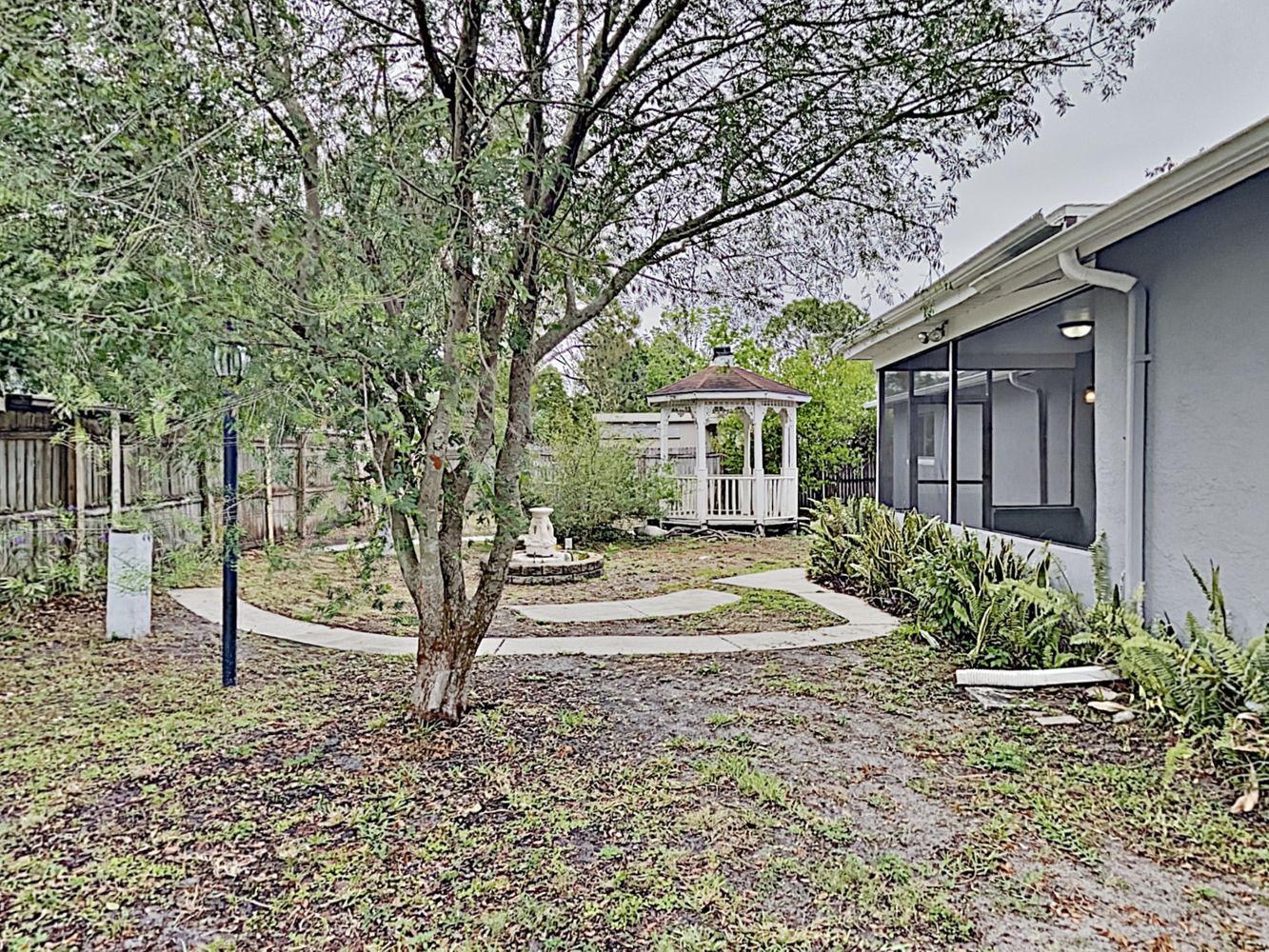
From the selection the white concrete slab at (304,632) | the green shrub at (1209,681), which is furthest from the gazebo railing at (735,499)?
the green shrub at (1209,681)

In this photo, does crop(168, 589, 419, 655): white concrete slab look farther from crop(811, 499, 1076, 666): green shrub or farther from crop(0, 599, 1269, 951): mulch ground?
crop(811, 499, 1076, 666): green shrub

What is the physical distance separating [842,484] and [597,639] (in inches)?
384

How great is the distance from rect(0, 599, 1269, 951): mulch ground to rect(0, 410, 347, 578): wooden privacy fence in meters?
1.12

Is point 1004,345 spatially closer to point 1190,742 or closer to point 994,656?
point 994,656

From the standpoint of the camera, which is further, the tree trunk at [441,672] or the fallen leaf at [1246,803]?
the tree trunk at [441,672]

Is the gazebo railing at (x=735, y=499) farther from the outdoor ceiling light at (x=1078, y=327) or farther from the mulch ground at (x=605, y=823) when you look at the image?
the mulch ground at (x=605, y=823)

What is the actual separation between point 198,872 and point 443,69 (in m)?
3.52

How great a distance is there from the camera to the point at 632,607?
7781 millimetres

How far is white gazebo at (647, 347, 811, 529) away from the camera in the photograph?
13.7 metres

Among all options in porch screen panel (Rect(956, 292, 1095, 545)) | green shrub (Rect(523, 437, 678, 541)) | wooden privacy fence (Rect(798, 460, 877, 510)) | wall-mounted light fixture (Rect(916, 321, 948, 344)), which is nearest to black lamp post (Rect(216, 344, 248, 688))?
porch screen panel (Rect(956, 292, 1095, 545))

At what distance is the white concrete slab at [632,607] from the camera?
7.33 m

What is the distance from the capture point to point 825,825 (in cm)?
313

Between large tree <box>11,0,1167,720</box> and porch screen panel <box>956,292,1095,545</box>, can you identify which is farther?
porch screen panel <box>956,292,1095,545</box>

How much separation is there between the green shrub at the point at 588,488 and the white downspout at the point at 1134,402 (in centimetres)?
774
